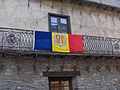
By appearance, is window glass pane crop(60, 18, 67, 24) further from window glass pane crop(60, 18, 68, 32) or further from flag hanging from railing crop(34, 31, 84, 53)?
flag hanging from railing crop(34, 31, 84, 53)

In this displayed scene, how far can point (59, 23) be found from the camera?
42.4 feet

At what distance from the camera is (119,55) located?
1281 centimetres

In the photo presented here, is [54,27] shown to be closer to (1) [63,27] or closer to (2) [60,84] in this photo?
(1) [63,27]

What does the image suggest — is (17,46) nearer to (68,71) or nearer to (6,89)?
(6,89)

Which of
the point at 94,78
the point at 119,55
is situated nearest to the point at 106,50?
the point at 119,55

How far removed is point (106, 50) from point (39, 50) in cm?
400

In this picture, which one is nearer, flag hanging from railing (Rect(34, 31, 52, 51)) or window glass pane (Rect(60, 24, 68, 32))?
flag hanging from railing (Rect(34, 31, 52, 51))

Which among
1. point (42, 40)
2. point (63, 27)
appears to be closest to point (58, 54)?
point (42, 40)

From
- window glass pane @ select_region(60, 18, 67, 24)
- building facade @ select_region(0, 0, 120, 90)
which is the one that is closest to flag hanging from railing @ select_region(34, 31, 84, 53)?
building facade @ select_region(0, 0, 120, 90)

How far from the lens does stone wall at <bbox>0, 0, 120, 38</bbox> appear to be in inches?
457

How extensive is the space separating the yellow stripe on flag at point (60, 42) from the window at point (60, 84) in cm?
152

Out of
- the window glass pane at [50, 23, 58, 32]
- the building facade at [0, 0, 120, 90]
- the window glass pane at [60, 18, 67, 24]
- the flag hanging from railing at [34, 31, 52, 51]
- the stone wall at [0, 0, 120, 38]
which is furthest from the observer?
the window glass pane at [60, 18, 67, 24]

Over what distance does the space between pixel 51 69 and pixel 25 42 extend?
1716 millimetres

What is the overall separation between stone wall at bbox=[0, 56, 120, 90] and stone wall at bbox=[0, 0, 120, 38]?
1.70m
